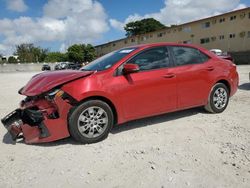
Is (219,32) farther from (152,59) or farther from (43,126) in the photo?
(43,126)

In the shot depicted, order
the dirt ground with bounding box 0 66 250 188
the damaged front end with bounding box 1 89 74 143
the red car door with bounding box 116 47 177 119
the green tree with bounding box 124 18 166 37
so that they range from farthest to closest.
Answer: the green tree with bounding box 124 18 166 37
the red car door with bounding box 116 47 177 119
the damaged front end with bounding box 1 89 74 143
the dirt ground with bounding box 0 66 250 188

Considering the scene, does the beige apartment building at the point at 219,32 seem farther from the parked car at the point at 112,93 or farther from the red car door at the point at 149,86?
the red car door at the point at 149,86

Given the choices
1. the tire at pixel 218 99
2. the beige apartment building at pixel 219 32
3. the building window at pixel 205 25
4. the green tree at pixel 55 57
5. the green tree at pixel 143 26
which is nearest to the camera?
the tire at pixel 218 99

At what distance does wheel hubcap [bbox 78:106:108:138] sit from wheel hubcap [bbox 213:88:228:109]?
2.72 m

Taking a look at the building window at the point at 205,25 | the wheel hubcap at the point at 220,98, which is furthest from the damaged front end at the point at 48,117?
the building window at the point at 205,25

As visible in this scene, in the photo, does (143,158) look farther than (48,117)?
No

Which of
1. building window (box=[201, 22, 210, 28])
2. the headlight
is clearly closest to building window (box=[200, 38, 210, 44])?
building window (box=[201, 22, 210, 28])

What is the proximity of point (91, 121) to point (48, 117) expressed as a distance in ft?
2.27

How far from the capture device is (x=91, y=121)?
444 cm

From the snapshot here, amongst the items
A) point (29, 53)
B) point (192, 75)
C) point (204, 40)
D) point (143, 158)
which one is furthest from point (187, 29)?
point (29, 53)

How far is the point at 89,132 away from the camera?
4.46 meters

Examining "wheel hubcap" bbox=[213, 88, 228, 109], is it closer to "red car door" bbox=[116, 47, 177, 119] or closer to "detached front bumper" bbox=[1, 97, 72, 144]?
"red car door" bbox=[116, 47, 177, 119]

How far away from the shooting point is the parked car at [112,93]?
4285 mm

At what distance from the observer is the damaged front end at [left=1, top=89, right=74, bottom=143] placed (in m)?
4.24
